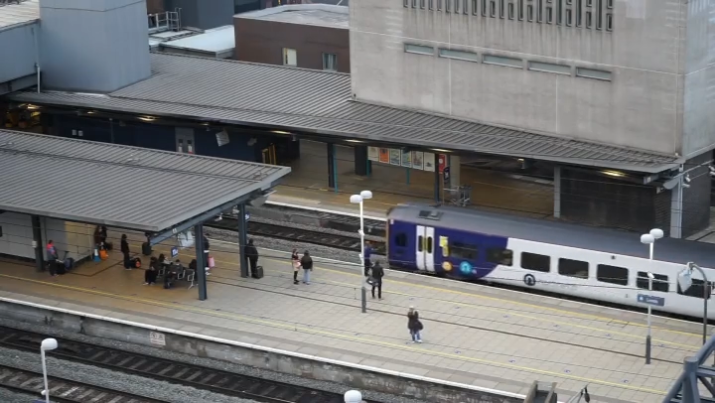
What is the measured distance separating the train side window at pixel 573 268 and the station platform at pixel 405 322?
91 cm

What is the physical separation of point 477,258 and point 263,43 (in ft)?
81.5

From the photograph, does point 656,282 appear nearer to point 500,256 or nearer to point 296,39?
point 500,256

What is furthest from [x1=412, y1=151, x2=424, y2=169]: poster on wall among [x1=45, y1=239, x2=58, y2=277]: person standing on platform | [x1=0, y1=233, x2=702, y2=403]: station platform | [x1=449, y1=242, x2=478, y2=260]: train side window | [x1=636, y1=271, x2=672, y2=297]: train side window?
[x1=45, y1=239, x2=58, y2=277]: person standing on platform

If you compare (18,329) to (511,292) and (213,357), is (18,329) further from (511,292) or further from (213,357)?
(511,292)

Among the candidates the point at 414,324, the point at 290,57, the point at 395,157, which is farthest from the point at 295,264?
the point at 290,57

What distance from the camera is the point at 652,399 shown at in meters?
34.8

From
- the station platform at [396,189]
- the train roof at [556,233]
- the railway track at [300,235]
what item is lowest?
the railway track at [300,235]

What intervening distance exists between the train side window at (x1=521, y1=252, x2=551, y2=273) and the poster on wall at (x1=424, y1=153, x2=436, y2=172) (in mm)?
9162

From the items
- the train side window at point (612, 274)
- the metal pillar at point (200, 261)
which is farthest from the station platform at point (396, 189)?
the metal pillar at point (200, 261)

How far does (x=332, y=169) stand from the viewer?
53.2m

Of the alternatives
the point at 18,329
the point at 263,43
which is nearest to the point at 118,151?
the point at 18,329

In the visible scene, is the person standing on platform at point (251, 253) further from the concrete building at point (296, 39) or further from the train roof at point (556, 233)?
the concrete building at point (296, 39)

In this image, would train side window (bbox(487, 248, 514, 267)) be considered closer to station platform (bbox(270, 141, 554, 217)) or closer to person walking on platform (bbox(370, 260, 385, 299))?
person walking on platform (bbox(370, 260, 385, 299))

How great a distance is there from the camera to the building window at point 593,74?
151 ft
